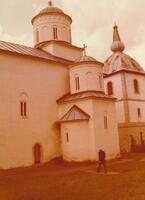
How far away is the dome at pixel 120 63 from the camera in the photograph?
1378 inches

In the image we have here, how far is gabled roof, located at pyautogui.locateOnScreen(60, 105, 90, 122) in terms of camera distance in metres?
20.8

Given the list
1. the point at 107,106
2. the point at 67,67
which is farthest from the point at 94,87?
the point at 67,67

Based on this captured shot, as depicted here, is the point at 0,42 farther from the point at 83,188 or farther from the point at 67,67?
the point at 83,188

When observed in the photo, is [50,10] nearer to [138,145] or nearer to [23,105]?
[23,105]

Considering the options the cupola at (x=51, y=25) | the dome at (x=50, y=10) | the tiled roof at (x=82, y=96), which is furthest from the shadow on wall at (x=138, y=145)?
the dome at (x=50, y=10)

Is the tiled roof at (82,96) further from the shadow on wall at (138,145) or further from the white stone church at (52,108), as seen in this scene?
the shadow on wall at (138,145)

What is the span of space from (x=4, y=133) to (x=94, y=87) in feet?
30.4

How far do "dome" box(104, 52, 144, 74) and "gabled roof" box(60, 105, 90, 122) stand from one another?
49.3 feet

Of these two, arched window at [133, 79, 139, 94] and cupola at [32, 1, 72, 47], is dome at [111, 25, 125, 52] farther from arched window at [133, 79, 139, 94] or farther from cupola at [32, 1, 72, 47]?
cupola at [32, 1, 72, 47]

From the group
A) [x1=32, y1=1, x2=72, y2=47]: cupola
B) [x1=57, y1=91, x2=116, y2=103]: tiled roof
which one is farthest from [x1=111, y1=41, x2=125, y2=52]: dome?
[x1=57, y1=91, x2=116, y2=103]: tiled roof

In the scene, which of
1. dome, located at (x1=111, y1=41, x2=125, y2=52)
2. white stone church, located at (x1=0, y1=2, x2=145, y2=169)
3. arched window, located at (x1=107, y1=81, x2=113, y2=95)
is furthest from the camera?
dome, located at (x1=111, y1=41, x2=125, y2=52)

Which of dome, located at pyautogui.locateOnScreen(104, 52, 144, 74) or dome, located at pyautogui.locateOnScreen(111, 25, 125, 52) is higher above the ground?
dome, located at pyautogui.locateOnScreen(111, 25, 125, 52)

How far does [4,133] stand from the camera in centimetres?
1869

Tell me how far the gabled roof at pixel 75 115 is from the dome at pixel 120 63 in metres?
15.0
